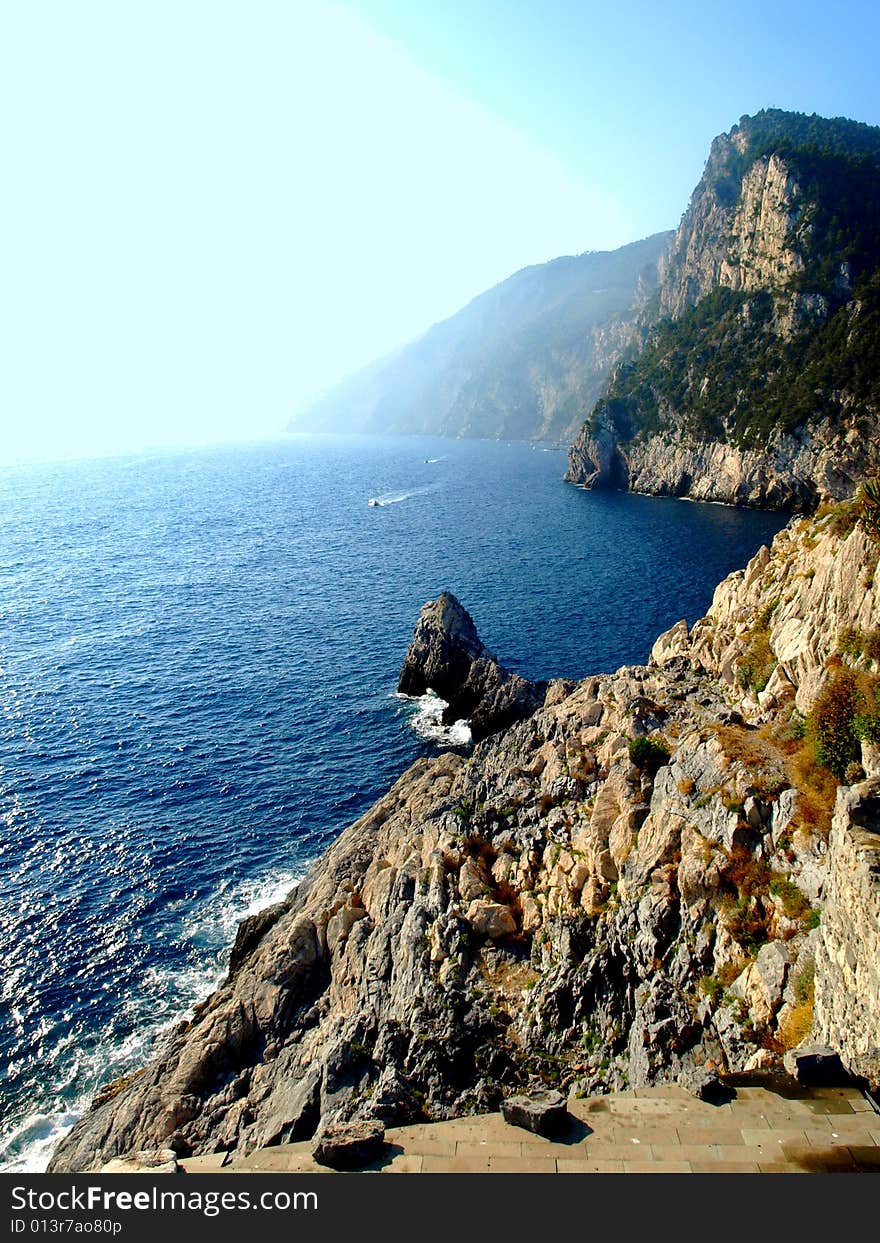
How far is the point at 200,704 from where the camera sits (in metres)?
68.2

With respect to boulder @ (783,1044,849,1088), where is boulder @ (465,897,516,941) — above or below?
below

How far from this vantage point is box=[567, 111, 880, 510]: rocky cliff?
140 m

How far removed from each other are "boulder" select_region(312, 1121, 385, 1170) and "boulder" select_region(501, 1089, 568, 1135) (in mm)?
3256

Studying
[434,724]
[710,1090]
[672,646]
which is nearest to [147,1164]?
[710,1090]

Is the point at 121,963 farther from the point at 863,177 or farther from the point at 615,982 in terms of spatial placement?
the point at 863,177

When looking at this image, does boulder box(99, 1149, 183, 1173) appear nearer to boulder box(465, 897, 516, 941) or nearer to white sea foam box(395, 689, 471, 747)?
boulder box(465, 897, 516, 941)

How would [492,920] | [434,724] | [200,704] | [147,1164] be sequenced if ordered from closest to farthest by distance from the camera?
[147,1164] → [492,920] → [434,724] → [200,704]

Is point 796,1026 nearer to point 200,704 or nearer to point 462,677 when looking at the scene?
point 462,677

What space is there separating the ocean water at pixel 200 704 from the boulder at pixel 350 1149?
21.7 meters

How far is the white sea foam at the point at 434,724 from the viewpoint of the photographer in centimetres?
6450

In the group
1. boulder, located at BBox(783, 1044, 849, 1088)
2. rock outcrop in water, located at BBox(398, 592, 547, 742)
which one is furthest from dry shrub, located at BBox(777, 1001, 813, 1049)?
rock outcrop in water, located at BBox(398, 592, 547, 742)

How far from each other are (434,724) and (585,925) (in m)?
39.7

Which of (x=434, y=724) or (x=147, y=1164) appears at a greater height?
(x=147, y=1164)

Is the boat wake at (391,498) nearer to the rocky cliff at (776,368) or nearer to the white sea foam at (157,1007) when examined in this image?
the rocky cliff at (776,368)
